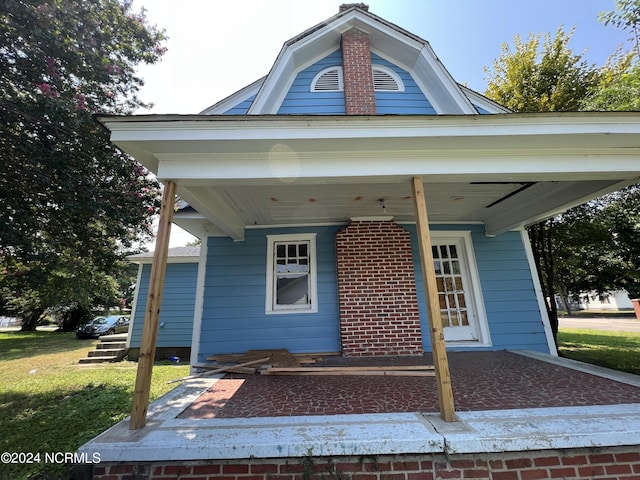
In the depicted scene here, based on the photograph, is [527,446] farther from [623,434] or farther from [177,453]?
[177,453]

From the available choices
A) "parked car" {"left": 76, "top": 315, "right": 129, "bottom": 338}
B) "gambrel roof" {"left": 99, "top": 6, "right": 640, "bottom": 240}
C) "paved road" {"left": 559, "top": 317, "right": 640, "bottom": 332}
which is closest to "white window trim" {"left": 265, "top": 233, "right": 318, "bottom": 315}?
"gambrel roof" {"left": 99, "top": 6, "right": 640, "bottom": 240}

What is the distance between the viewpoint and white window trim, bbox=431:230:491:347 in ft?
16.7

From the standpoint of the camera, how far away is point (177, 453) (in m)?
1.92

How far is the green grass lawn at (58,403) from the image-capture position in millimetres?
3084

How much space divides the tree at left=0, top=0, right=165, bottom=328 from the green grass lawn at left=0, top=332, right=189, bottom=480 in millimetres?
2064

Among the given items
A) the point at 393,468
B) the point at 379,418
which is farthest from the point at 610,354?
the point at 393,468

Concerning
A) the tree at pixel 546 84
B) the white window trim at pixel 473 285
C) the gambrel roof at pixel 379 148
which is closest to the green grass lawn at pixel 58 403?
the gambrel roof at pixel 379 148

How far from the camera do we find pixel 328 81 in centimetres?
539

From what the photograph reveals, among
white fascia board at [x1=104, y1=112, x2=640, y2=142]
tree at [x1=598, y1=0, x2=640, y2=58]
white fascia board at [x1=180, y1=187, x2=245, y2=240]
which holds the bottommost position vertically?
white fascia board at [x1=180, y1=187, x2=245, y2=240]

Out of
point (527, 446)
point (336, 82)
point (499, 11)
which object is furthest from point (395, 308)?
point (499, 11)

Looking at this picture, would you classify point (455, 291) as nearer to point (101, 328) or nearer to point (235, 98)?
point (235, 98)

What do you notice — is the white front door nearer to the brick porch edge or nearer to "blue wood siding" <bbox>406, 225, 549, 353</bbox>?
"blue wood siding" <bbox>406, 225, 549, 353</bbox>

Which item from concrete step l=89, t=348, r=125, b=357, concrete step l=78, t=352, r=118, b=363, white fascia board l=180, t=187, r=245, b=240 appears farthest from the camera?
concrete step l=89, t=348, r=125, b=357

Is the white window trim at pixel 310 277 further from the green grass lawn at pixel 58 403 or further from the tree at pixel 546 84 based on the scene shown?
the tree at pixel 546 84
